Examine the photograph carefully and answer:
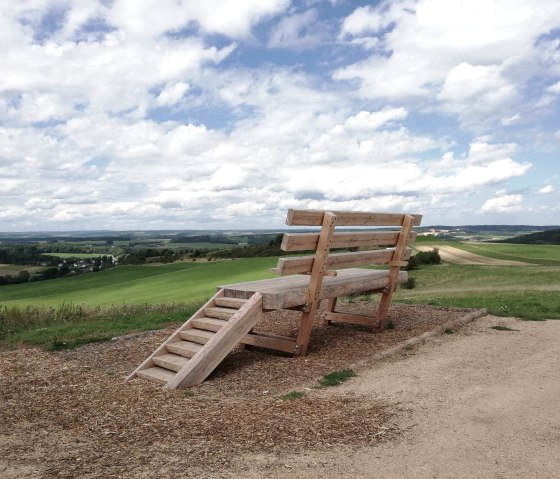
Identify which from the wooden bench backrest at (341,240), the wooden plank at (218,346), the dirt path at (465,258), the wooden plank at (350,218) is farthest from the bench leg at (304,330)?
the dirt path at (465,258)


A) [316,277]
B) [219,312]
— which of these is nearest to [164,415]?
[219,312]

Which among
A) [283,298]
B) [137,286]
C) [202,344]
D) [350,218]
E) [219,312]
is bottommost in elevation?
[137,286]

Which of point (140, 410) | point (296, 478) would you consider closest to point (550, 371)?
point (296, 478)

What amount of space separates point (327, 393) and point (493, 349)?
11.1ft

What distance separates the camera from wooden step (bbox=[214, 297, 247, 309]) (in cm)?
795

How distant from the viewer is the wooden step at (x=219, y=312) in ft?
25.9

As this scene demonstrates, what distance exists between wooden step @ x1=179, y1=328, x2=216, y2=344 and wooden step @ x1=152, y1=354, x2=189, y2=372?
0.33 meters

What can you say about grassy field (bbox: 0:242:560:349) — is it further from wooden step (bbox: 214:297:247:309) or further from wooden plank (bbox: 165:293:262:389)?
wooden plank (bbox: 165:293:262:389)

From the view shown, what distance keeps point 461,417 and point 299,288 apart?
3.28m

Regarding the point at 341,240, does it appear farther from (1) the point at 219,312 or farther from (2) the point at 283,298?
(1) the point at 219,312

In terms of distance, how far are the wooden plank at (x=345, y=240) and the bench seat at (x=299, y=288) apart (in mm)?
627

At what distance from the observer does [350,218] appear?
836 cm

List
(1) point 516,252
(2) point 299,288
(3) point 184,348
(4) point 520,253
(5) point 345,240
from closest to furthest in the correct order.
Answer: (3) point 184,348, (2) point 299,288, (5) point 345,240, (4) point 520,253, (1) point 516,252

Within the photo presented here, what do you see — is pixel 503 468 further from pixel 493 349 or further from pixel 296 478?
pixel 493 349
